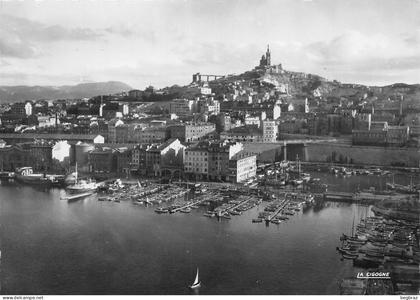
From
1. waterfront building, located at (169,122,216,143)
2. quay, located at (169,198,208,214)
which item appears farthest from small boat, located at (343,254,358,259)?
waterfront building, located at (169,122,216,143)

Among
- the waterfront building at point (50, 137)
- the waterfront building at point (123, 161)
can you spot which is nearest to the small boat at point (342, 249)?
the waterfront building at point (123, 161)

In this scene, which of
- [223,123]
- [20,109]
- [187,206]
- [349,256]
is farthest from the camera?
[20,109]

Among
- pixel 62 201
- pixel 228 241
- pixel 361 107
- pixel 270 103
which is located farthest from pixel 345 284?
pixel 270 103

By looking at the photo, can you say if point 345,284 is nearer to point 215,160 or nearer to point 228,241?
point 228,241

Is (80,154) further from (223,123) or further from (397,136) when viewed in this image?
(397,136)

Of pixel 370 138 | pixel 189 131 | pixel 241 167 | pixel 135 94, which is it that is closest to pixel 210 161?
pixel 241 167

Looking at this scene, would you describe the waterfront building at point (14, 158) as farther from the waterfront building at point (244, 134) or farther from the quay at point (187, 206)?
the quay at point (187, 206)

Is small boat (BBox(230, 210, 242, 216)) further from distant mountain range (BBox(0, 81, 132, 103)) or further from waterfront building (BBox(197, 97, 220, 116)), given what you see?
waterfront building (BBox(197, 97, 220, 116))

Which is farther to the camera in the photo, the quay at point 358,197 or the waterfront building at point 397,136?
the waterfront building at point 397,136
